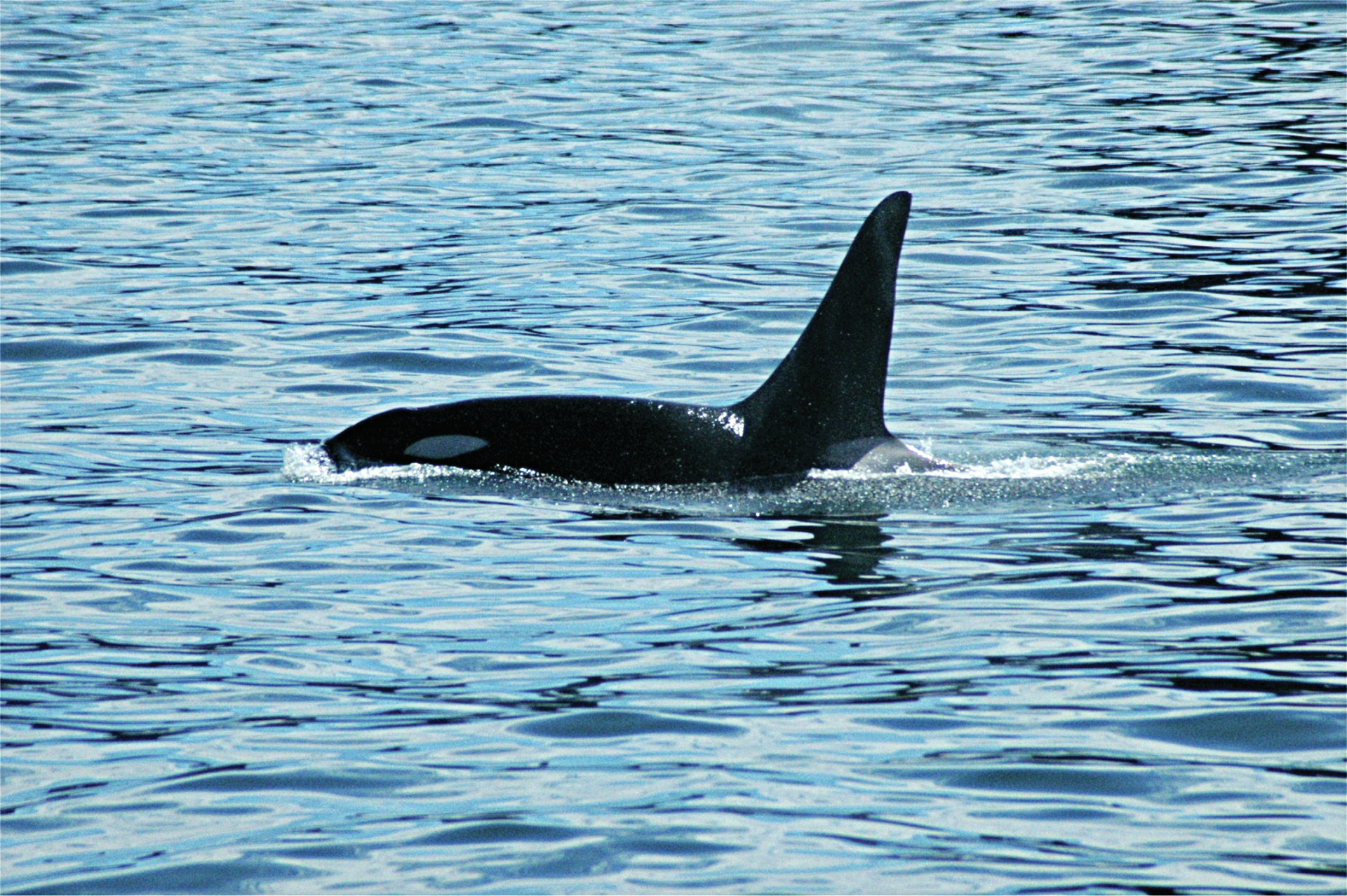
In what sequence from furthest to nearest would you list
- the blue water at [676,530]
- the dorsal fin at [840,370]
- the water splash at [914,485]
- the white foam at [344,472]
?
the white foam at [344,472]
the dorsal fin at [840,370]
the water splash at [914,485]
the blue water at [676,530]

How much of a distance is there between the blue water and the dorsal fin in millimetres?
352

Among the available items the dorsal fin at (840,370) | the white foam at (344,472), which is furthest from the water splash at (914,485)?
the dorsal fin at (840,370)

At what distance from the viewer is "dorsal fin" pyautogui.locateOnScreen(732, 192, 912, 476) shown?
437 inches

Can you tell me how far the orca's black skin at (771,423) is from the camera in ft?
36.5

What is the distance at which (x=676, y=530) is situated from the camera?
409 inches

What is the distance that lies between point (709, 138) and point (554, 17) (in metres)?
12.1

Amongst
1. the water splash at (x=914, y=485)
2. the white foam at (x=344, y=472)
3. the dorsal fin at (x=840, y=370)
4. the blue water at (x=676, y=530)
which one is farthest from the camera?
the white foam at (x=344, y=472)

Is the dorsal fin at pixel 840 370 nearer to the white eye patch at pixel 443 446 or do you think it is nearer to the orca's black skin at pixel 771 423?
the orca's black skin at pixel 771 423

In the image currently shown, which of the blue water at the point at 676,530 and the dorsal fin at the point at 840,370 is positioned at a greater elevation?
the dorsal fin at the point at 840,370

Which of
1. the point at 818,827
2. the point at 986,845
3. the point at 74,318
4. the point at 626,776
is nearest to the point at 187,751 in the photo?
the point at 626,776

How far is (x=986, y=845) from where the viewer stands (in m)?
6.28

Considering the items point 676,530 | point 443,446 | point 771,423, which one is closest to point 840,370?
point 771,423

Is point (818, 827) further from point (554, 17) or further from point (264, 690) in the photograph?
point (554, 17)

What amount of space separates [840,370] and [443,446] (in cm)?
220
